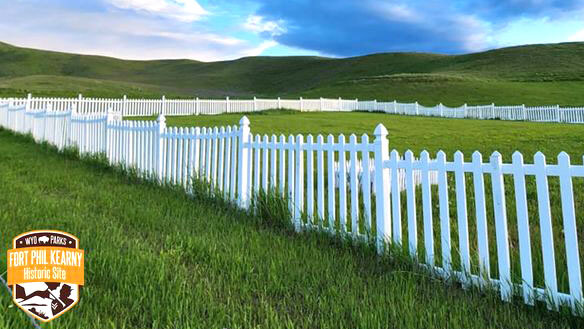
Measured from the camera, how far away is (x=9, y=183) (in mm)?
6844

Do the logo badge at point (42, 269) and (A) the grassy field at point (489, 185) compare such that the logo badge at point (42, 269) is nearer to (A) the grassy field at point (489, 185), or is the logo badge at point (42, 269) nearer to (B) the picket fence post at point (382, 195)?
(B) the picket fence post at point (382, 195)

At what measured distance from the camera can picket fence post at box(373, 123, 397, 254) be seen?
4117 mm

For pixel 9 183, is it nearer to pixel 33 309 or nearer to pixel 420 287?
pixel 33 309

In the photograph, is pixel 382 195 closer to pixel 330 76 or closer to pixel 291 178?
pixel 291 178

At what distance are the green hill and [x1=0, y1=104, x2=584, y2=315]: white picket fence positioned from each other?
35.4 metres

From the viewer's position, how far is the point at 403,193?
6.77 meters

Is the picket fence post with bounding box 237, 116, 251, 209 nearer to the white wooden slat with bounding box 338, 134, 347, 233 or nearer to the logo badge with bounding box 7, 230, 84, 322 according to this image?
→ the white wooden slat with bounding box 338, 134, 347, 233

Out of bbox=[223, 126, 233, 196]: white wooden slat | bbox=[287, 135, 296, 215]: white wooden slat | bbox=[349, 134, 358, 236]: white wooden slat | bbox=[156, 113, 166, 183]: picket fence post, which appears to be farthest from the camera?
bbox=[156, 113, 166, 183]: picket fence post

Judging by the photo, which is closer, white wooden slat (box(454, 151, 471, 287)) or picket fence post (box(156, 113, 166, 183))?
white wooden slat (box(454, 151, 471, 287))

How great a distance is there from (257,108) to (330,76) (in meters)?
75.9

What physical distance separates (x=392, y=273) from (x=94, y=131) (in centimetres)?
840

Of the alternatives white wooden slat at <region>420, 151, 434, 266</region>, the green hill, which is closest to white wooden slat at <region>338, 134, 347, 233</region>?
white wooden slat at <region>420, 151, 434, 266</region>

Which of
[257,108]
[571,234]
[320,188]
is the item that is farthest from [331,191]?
[257,108]

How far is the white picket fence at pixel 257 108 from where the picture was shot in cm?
2244
